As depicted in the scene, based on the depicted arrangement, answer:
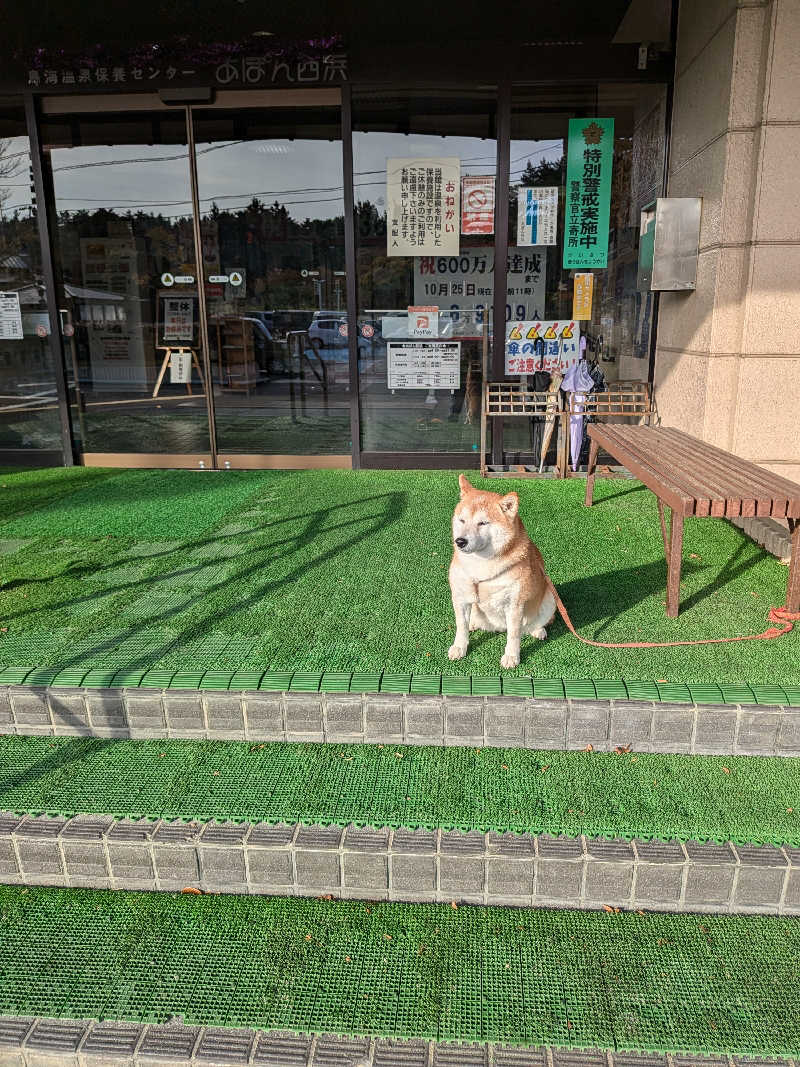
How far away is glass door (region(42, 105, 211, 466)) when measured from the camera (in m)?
7.62

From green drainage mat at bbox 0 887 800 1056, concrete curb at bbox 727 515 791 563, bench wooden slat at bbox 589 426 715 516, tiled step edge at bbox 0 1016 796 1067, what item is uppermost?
bench wooden slat at bbox 589 426 715 516

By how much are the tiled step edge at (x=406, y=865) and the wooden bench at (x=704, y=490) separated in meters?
1.67

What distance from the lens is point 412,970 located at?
2.35m

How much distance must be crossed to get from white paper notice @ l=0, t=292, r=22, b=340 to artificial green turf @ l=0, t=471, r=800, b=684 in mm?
2107

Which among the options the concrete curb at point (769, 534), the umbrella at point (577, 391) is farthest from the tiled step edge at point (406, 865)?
the umbrella at point (577, 391)

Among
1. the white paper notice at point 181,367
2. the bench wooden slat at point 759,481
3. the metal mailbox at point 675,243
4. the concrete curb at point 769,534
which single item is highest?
the metal mailbox at point 675,243

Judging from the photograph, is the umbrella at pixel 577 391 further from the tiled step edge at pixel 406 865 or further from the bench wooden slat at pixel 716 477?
the tiled step edge at pixel 406 865

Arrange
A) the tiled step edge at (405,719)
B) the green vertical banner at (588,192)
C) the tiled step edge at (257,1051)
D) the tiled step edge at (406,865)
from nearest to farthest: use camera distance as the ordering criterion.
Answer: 1. the tiled step edge at (257,1051)
2. the tiled step edge at (406,865)
3. the tiled step edge at (405,719)
4. the green vertical banner at (588,192)

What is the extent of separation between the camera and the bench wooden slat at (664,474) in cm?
378

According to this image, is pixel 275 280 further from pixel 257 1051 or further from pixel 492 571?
pixel 257 1051

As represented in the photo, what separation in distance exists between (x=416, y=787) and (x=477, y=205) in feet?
19.6

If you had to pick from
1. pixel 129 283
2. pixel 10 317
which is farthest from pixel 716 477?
pixel 10 317

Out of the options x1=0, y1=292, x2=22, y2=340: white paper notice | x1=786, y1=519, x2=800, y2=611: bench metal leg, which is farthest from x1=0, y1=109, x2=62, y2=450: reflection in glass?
x1=786, y1=519, x2=800, y2=611: bench metal leg

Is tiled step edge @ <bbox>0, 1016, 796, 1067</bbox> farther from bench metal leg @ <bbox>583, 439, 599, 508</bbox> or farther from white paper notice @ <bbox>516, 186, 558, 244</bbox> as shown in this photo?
white paper notice @ <bbox>516, 186, 558, 244</bbox>
